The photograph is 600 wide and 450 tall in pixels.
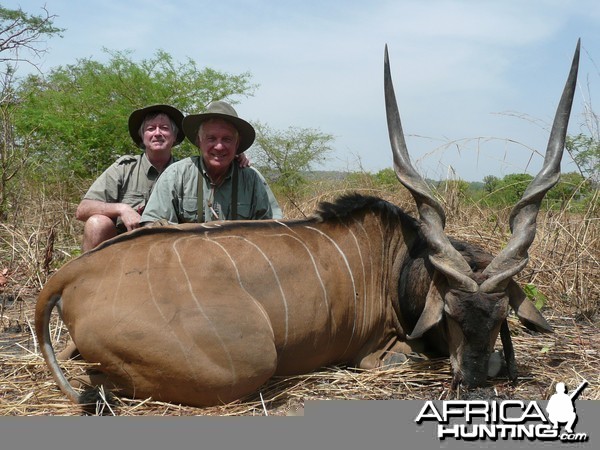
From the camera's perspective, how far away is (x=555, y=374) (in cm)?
307

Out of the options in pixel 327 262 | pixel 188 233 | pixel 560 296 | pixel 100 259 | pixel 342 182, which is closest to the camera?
pixel 100 259

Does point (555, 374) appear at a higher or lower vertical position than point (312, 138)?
lower

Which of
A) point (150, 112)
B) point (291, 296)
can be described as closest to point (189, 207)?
point (150, 112)

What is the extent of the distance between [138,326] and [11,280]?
2.63 metres

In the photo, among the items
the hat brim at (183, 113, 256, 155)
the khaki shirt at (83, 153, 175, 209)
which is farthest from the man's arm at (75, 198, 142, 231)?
the hat brim at (183, 113, 256, 155)

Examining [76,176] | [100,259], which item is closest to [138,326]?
[100,259]

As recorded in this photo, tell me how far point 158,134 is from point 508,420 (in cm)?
291

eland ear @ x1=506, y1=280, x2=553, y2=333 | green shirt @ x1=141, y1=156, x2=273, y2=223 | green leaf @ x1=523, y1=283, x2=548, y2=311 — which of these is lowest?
green leaf @ x1=523, y1=283, x2=548, y2=311

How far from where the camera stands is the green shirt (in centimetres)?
379

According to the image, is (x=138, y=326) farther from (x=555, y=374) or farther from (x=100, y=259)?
(x=555, y=374)

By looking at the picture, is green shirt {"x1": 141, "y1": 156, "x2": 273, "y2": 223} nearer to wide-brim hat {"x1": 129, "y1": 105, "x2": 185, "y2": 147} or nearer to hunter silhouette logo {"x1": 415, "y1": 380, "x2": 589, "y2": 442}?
wide-brim hat {"x1": 129, "y1": 105, "x2": 185, "y2": 147}

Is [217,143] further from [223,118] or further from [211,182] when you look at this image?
[211,182]

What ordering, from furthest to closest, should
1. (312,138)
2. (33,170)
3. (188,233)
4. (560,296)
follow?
(312,138) → (33,170) → (560,296) → (188,233)

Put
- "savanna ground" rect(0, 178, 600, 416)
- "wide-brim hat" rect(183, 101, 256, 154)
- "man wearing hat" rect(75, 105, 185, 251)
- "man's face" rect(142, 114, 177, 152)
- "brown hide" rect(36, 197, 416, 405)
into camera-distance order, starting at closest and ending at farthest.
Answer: "brown hide" rect(36, 197, 416, 405) → "savanna ground" rect(0, 178, 600, 416) → "wide-brim hat" rect(183, 101, 256, 154) → "man wearing hat" rect(75, 105, 185, 251) → "man's face" rect(142, 114, 177, 152)
